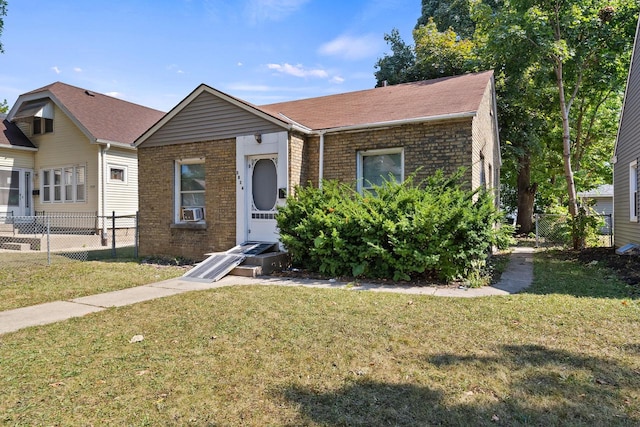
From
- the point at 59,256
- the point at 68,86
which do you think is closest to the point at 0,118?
the point at 68,86

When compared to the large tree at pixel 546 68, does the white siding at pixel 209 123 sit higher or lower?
lower

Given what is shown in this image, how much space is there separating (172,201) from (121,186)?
25.1 ft

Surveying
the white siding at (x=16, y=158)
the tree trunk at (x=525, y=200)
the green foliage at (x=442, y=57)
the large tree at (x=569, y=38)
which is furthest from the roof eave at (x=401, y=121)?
the white siding at (x=16, y=158)

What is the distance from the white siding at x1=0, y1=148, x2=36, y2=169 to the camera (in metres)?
17.0

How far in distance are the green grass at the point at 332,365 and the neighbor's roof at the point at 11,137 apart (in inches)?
638

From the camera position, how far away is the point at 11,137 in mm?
17359

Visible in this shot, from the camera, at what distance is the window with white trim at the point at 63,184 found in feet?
55.1

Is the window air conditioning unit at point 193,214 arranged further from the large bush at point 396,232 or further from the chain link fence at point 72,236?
the large bush at point 396,232

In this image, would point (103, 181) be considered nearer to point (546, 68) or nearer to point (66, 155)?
point (66, 155)

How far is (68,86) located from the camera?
733 inches

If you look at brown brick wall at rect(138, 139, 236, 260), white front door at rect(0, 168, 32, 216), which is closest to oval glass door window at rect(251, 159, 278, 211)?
brown brick wall at rect(138, 139, 236, 260)

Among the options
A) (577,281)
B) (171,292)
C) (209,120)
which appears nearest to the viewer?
(171,292)

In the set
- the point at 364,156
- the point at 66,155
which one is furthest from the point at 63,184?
the point at 364,156

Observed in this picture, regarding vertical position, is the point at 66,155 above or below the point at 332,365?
above
